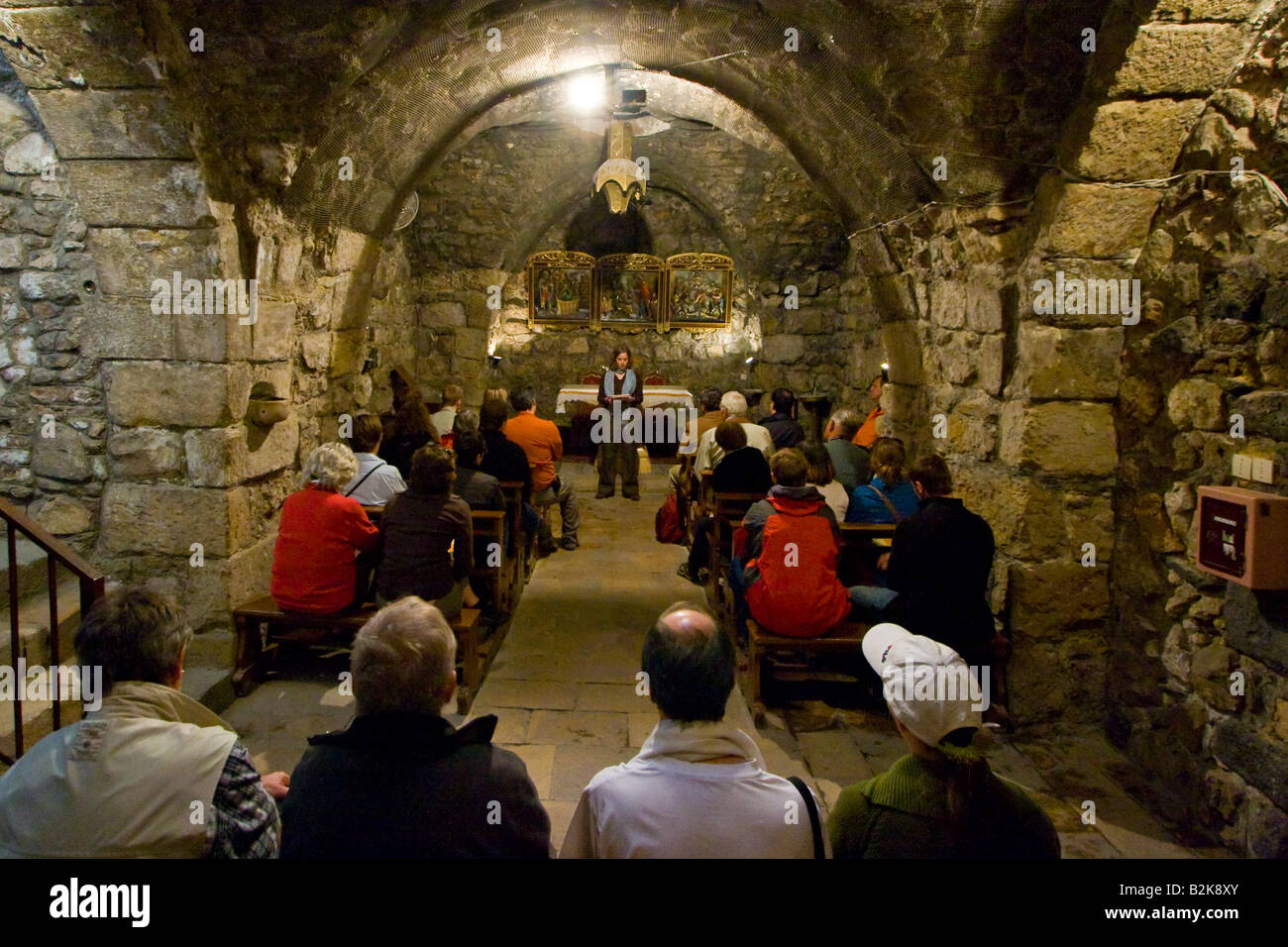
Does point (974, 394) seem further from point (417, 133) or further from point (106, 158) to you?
point (106, 158)

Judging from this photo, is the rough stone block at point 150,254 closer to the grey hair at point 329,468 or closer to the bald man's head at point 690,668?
the grey hair at point 329,468

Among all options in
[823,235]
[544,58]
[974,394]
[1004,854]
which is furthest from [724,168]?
[1004,854]

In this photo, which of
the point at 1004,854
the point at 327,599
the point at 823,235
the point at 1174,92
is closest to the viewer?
the point at 1004,854

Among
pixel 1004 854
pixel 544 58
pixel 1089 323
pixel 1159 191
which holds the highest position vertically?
pixel 544 58

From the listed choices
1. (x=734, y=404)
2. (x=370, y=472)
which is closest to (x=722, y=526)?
(x=734, y=404)

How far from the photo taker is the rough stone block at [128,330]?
3926 millimetres

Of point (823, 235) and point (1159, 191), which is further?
point (823, 235)

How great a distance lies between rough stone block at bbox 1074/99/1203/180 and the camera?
11.1 ft

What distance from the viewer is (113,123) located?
11.8 ft

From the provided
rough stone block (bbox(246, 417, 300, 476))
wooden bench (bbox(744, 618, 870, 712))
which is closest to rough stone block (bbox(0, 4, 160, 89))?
rough stone block (bbox(246, 417, 300, 476))

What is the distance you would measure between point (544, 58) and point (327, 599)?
3.18 m

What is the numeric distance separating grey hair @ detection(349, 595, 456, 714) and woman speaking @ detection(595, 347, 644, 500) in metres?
6.83

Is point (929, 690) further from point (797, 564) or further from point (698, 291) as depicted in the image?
point (698, 291)

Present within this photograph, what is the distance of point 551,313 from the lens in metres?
11.5
